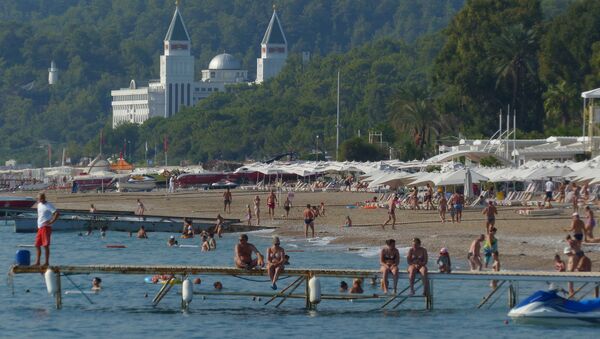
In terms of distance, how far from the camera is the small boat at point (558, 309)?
30.2m

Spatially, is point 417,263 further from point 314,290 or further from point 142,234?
point 142,234

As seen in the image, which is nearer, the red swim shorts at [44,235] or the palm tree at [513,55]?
the red swim shorts at [44,235]

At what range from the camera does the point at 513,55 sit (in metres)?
92.4

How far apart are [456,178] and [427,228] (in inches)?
397

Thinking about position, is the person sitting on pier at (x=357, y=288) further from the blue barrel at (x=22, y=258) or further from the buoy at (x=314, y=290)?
the blue barrel at (x=22, y=258)

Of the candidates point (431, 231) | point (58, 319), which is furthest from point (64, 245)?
point (58, 319)

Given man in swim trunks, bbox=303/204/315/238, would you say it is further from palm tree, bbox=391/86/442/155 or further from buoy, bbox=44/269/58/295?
palm tree, bbox=391/86/442/155

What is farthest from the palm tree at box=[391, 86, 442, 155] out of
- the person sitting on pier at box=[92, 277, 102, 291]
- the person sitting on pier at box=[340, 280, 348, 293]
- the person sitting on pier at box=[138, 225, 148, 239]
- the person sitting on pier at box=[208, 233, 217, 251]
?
the person sitting on pier at box=[340, 280, 348, 293]

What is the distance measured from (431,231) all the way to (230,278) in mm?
10594

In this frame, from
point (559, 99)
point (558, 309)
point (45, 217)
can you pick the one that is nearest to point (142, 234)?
point (45, 217)

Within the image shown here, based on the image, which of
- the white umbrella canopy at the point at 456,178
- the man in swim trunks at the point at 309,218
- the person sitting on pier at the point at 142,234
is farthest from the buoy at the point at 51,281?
the white umbrella canopy at the point at 456,178

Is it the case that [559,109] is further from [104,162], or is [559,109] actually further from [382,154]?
[104,162]

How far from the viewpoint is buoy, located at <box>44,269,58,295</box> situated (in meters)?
32.1

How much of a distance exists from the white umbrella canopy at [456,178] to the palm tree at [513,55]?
33.1 meters
